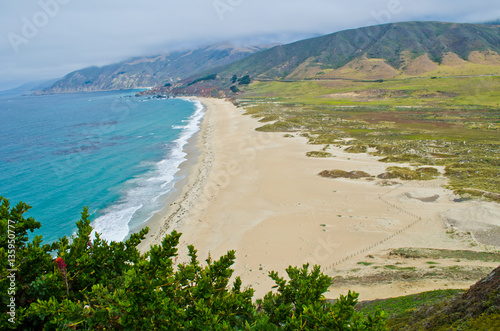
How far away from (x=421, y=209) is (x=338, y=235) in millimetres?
9878

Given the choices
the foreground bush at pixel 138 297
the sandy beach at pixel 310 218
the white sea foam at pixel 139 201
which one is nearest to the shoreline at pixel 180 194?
the sandy beach at pixel 310 218

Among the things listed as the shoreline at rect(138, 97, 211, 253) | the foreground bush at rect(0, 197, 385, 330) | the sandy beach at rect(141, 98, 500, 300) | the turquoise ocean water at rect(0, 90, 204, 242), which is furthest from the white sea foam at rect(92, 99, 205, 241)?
the foreground bush at rect(0, 197, 385, 330)

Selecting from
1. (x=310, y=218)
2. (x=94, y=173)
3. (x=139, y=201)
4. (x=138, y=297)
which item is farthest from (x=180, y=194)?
(x=138, y=297)

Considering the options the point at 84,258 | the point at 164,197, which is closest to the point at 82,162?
the point at 164,197

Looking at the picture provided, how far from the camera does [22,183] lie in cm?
4312

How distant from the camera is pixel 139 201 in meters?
35.4

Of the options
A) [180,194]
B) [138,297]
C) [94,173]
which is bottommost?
[180,194]

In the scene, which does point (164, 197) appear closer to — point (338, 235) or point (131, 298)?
point (338, 235)

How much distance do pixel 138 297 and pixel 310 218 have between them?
73.5 feet

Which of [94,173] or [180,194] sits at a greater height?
[94,173]

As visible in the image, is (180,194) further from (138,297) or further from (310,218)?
(138,297)

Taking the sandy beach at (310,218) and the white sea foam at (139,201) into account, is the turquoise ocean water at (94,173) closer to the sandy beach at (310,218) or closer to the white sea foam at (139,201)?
the white sea foam at (139,201)

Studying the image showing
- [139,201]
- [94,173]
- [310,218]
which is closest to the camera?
[310,218]

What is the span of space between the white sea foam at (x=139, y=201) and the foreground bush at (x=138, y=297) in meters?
18.3
